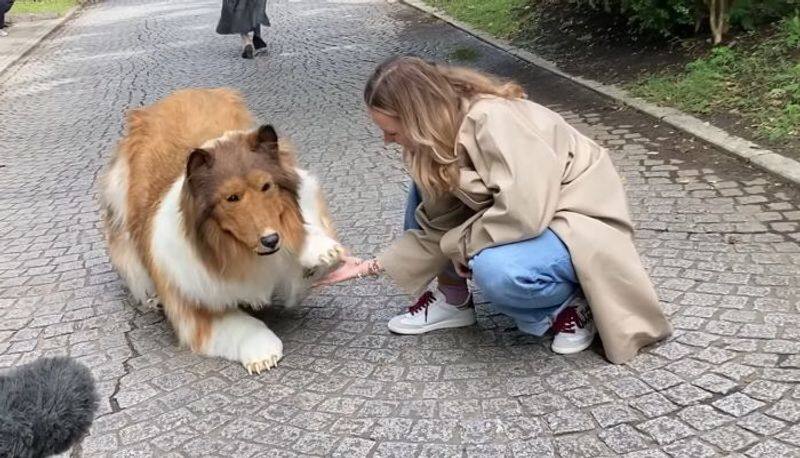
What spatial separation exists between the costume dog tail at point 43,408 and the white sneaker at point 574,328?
243 centimetres

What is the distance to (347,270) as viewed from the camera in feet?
12.6

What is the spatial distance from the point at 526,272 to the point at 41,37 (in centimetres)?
1611

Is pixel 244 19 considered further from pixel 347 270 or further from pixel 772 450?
pixel 772 450

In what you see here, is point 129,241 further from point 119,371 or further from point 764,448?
point 764,448

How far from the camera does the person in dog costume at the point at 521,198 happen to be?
10.5 feet

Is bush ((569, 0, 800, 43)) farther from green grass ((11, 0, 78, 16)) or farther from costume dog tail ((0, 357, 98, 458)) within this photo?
green grass ((11, 0, 78, 16))

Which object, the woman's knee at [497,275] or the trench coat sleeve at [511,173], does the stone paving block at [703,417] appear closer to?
the woman's knee at [497,275]

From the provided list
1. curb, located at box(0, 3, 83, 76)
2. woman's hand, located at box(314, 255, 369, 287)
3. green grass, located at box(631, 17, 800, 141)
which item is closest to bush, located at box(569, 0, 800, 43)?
green grass, located at box(631, 17, 800, 141)

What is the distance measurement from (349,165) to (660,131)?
8.72ft

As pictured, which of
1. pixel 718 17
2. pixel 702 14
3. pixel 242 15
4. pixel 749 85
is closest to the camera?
pixel 749 85

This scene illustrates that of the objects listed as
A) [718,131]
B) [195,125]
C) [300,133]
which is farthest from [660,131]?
[195,125]

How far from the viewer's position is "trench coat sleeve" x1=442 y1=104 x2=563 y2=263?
3156 mm

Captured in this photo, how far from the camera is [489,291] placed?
335 cm

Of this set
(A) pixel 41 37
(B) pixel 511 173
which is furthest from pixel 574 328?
(A) pixel 41 37
